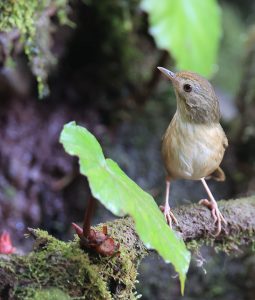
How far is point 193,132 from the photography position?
9.00ft

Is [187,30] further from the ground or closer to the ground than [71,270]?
further from the ground

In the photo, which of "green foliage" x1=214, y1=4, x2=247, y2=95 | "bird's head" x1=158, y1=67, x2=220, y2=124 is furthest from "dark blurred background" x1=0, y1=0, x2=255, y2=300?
"green foliage" x1=214, y1=4, x2=247, y2=95

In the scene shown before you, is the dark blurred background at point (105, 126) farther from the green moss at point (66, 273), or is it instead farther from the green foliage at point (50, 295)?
the green foliage at point (50, 295)

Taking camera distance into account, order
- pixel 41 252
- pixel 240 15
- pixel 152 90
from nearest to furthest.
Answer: pixel 41 252 → pixel 152 90 → pixel 240 15

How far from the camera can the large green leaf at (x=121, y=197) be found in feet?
5.38

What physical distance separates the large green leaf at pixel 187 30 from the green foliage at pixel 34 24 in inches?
25.7

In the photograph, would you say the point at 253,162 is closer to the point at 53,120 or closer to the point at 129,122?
the point at 129,122

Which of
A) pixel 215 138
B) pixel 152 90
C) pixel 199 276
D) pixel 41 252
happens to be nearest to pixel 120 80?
pixel 152 90

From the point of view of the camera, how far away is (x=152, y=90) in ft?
15.2

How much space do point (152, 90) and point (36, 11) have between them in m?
1.56

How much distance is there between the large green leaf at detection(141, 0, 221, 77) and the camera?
374 centimetres

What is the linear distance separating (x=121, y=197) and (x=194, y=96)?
3.95 ft

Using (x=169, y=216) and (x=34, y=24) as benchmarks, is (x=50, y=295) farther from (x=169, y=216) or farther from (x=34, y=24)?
(x=34, y=24)

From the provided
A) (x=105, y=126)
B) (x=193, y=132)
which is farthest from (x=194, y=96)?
(x=105, y=126)
